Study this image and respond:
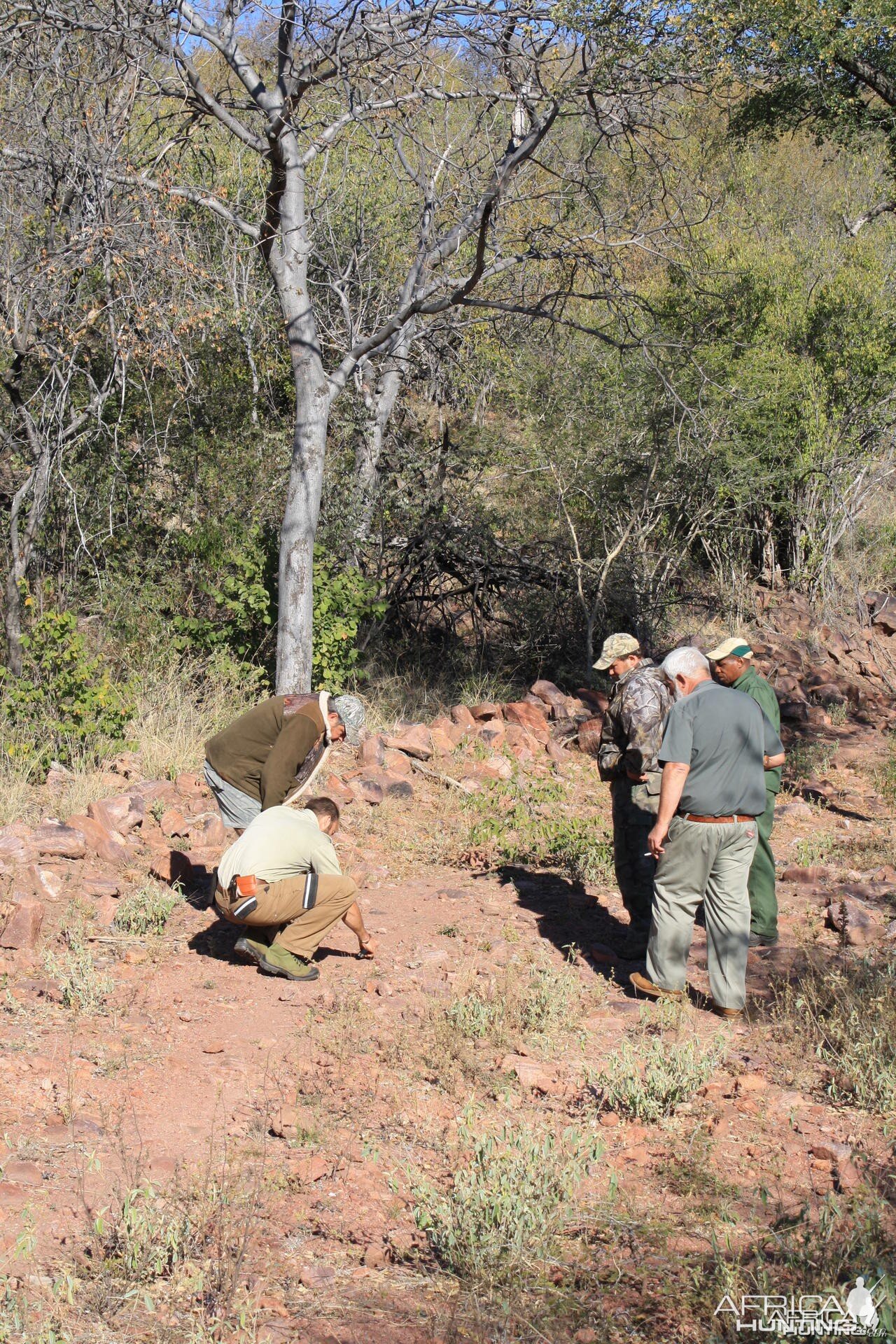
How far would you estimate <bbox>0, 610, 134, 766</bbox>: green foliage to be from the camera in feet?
27.7

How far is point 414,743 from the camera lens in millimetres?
9617

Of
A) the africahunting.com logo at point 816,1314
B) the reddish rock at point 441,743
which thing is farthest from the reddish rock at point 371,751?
the africahunting.com logo at point 816,1314

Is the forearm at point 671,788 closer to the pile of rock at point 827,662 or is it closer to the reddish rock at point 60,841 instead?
the reddish rock at point 60,841

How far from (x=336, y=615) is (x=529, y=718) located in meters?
1.97

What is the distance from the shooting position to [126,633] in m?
10.7

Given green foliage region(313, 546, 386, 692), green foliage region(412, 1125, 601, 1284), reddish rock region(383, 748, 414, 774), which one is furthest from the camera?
green foliage region(313, 546, 386, 692)

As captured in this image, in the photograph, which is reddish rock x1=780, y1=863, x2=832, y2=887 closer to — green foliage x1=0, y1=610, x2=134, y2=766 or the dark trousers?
the dark trousers

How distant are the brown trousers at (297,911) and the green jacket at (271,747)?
465 millimetres

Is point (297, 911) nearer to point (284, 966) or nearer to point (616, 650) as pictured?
point (284, 966)

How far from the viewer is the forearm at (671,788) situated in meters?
5.22

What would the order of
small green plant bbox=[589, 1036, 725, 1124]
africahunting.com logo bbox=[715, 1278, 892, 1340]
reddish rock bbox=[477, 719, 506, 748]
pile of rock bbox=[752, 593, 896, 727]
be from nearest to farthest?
1. africahunting.com logo bbox=[715, 1278, 892, 1340]
2. small green plant bbox=[589, 1036, 725, 1124]
3. reddish rock bbox=[477, 719, 506, 748]
4. pile of rock bbox=[752, 593, 896, 727]

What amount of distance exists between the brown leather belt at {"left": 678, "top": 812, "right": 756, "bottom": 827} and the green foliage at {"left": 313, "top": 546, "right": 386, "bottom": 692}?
5.45 m

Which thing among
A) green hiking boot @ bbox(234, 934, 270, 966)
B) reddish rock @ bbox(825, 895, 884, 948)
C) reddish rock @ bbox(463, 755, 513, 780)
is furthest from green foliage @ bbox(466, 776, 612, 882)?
green hiking boot @ bbox(234, 934, 270, 966)

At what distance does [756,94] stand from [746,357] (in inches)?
116
